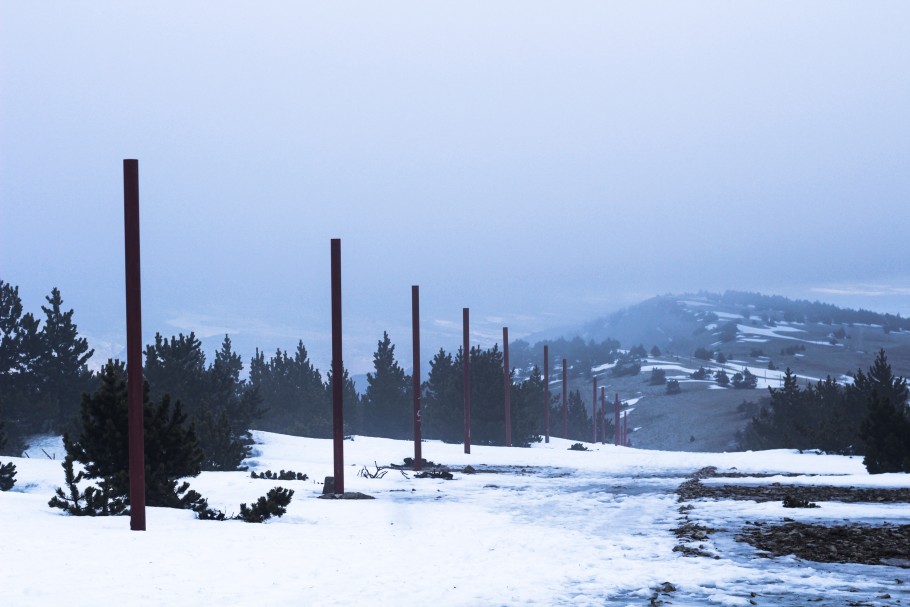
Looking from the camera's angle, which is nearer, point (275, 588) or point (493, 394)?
point (275, 588)

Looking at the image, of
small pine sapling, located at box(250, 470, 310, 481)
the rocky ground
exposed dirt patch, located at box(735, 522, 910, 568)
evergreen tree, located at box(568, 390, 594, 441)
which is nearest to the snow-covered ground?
the rocky ground

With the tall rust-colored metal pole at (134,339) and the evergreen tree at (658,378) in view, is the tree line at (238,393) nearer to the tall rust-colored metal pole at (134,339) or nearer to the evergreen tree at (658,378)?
the tall rust-colored metal pole at (134,339)

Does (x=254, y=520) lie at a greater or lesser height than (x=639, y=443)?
greater

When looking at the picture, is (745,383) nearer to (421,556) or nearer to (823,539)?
(823,539)

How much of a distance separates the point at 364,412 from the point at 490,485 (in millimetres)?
53504

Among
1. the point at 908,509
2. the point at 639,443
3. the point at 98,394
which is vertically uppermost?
the point at 98,394

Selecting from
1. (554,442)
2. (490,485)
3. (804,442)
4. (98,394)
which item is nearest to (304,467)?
(490,485)

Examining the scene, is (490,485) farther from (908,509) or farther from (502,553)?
(502,553)

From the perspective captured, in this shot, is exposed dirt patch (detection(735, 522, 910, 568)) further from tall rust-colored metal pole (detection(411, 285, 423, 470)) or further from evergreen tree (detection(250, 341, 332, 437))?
evergreen tree (detection(250, 341, 332, 437))

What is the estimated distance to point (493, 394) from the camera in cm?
6331

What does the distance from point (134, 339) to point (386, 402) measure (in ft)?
216

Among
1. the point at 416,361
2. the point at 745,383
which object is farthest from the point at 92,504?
the point at 745,383

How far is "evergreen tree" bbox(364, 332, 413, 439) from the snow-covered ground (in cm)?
5575

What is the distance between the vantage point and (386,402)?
79812mm
